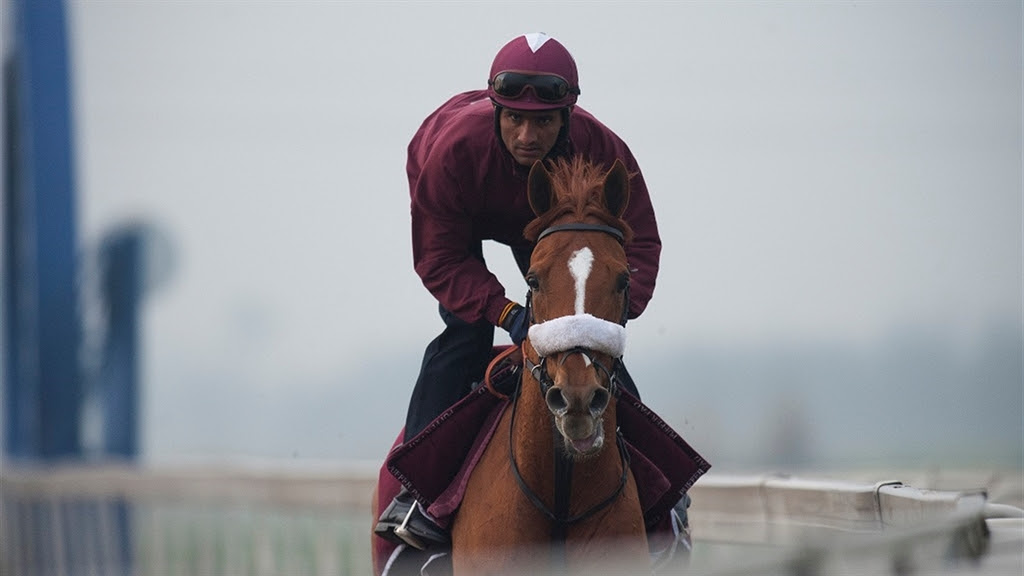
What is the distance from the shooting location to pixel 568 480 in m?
4.32

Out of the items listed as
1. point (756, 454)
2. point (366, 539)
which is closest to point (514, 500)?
point (366, 539)

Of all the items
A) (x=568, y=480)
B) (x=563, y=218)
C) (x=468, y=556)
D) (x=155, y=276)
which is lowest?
(x=155, y=276)

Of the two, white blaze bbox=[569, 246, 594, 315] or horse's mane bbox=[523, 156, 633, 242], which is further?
horse's mane bbox=[523, 156, 633, 242]

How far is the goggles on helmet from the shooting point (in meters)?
4.74

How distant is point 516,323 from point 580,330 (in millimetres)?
558

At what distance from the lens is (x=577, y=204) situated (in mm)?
4367

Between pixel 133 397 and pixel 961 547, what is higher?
pixel 961 547

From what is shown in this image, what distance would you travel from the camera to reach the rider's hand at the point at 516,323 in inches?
176

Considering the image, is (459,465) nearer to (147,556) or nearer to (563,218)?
(563,218)

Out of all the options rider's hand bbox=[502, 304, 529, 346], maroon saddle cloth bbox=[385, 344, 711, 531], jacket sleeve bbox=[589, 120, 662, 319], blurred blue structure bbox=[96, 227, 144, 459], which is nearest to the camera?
rider's hand bbox=[502, 304, 529, 346]

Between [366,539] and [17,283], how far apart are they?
4257 millimetres

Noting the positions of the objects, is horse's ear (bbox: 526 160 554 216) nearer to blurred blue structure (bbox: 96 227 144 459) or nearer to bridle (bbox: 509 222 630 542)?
bridle (bbox: 509 222 630 542)

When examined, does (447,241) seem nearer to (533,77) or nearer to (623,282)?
(533,77)

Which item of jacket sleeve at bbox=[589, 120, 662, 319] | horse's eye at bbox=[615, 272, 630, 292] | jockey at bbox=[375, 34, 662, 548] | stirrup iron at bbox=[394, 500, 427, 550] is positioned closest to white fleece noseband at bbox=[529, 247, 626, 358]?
horse's eye at bbox=[615, 272, 630, 292]
